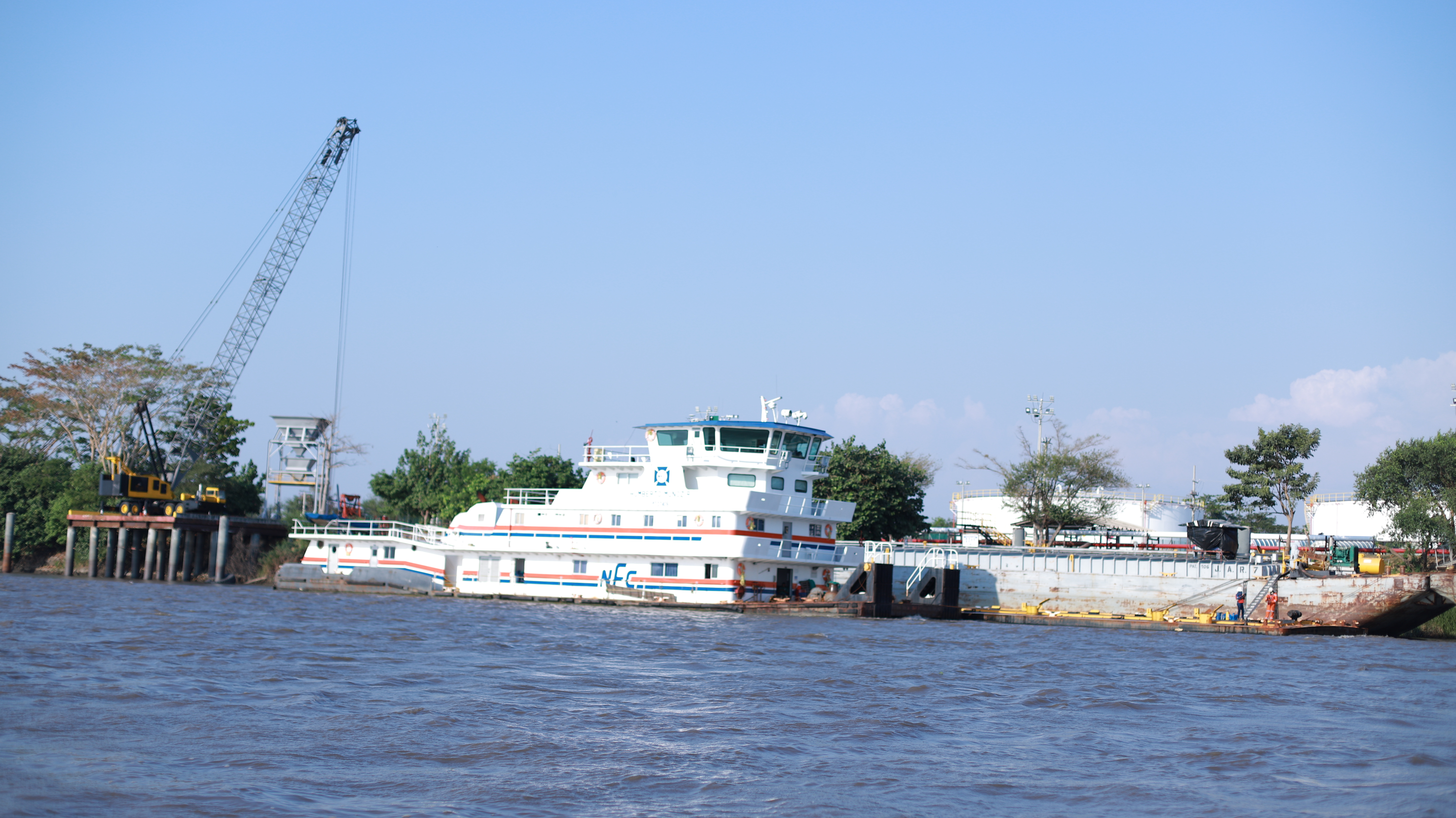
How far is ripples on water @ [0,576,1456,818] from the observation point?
13.0 metres

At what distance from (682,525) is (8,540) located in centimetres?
4574

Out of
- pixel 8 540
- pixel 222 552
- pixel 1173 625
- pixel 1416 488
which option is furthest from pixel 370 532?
pixel 1416 488

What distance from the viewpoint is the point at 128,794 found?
12.1 m

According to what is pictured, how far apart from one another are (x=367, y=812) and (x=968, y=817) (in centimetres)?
631

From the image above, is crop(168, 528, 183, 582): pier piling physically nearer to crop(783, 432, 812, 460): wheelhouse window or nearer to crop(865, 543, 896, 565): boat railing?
crop(865, 543, 896, 565): boat railing

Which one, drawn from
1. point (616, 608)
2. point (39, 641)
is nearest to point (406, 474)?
point (616, 608)

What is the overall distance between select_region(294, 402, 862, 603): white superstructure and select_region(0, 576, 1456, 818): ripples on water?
9.52 meters

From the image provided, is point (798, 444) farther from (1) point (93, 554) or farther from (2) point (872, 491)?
(1) point (93, 554)

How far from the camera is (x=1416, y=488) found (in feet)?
207

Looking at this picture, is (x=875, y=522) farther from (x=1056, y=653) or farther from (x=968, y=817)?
(x=968, y=817)

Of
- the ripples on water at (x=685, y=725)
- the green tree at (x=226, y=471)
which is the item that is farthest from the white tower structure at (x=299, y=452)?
the ripples on water at (x=685, y=725)

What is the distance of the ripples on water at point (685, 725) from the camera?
12953mm

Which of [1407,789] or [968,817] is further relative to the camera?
[1407,789]

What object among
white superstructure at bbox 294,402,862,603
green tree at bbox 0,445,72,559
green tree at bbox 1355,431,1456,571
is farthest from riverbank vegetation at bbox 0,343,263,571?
green tree at bbox 1355,431,1456,571
